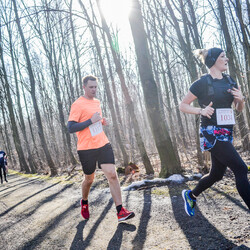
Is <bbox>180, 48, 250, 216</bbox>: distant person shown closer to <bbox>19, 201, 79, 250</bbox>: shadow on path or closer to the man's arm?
the man's arm

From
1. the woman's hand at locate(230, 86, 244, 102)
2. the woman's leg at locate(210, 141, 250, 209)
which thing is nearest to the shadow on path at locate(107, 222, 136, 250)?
the woman's leg at locate(210, 141, 250, 209)

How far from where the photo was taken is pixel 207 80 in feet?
8.86

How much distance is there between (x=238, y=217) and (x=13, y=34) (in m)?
18.7

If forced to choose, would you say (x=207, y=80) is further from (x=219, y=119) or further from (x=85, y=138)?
(x=85, y=138)

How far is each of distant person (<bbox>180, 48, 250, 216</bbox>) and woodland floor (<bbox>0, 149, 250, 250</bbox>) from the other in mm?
571

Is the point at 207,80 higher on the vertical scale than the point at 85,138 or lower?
higher

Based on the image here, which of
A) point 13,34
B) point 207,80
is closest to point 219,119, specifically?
point 207,80

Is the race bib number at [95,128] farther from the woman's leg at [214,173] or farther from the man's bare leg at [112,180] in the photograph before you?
the woman's leg at [214,173]

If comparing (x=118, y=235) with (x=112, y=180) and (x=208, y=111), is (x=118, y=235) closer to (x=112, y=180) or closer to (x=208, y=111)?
(x=112, y=180)

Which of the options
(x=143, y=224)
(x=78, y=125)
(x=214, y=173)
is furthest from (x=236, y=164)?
(x=78, y=125)

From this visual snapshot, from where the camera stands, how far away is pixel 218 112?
8.68ft

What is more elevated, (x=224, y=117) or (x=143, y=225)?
(x=224, y=117)

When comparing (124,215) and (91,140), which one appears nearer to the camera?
(124,215)

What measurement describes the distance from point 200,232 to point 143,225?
77 centimetres
